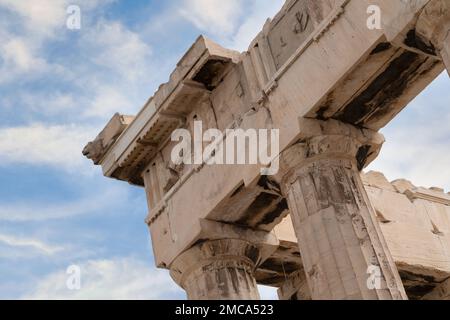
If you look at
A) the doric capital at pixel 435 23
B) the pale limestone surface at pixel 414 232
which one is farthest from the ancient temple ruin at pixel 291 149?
the pale limestone surface at pixel 414 232

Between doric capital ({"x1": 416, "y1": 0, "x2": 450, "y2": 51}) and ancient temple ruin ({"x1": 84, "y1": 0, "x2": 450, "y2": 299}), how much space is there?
12 mm

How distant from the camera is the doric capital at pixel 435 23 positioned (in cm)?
825

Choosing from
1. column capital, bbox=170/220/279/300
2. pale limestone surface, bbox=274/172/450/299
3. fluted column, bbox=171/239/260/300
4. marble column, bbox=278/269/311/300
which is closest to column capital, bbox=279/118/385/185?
column capital, bbox=170/220/279/300

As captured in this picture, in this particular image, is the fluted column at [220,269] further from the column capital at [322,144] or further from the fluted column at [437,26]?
the fluted column at [437,26]

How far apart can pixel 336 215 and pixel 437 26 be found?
2614mm

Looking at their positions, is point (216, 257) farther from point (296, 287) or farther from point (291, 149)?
point (296, 287)

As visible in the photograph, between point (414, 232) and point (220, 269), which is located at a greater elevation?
point (414, 232)

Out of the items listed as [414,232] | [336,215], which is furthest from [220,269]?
[414,232]

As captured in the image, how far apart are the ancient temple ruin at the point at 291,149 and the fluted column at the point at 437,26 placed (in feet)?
0.04

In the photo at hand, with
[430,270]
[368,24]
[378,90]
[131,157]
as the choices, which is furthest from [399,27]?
[430,270]

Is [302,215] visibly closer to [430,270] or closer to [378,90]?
[378,90]

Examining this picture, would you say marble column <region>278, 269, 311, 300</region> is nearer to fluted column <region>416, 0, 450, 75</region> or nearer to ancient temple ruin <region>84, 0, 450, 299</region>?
ancient temple ruin <region>84, 0, 450, 299</region>

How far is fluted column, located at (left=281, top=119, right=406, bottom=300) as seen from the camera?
9367 mm

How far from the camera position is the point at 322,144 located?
1018 centimetres
